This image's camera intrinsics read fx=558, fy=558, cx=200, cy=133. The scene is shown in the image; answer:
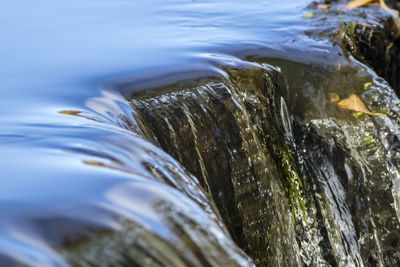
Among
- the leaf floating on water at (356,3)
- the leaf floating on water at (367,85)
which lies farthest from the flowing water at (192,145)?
the leaf floating on water at (356,3)

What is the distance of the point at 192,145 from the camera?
226cm

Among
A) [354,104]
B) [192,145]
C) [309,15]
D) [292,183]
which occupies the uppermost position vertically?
[309,15]

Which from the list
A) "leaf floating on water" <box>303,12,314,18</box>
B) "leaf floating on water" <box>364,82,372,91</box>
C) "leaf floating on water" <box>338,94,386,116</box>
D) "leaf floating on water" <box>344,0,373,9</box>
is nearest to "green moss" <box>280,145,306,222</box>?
A: "leaf floating on water" <box>338,94,386,116</box>

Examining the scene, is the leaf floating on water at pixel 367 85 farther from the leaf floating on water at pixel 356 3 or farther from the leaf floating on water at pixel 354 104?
Result: the leaf floating on water at pixel 356 3

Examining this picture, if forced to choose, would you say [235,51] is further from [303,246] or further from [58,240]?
[58,240]

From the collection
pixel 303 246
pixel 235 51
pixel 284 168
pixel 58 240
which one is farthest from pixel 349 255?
pixel 58 240

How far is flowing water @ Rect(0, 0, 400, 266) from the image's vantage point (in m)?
1.24

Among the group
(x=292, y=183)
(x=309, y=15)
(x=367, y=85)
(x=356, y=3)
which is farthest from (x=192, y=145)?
(x=356, y=3)

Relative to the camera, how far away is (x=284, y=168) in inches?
105

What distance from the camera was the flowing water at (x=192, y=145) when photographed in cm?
Result: 124

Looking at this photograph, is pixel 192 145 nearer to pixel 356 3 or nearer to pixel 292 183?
pixel 292 183

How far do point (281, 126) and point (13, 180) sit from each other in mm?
1616

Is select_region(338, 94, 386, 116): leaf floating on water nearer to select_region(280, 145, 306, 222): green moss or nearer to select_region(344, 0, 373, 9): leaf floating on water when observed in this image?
select_region(280, 145, 306, 222): green moss

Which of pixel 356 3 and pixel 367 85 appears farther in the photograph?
pixel 356 3
